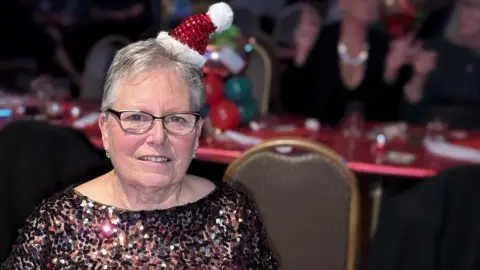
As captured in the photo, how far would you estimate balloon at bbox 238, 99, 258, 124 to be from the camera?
279 cm

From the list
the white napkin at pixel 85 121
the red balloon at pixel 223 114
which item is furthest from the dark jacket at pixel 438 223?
the white napkin at pixel 85 121

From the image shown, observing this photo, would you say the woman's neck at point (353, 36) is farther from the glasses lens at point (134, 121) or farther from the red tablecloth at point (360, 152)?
the glasses lens at point (134, 121)

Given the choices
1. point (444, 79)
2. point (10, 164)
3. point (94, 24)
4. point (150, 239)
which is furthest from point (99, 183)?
point (94, 24)

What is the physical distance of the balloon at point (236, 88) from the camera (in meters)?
2.71

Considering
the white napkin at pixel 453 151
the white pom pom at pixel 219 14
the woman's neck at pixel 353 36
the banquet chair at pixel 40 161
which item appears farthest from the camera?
the woman's neck at pixel 353 36

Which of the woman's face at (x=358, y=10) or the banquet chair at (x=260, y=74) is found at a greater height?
the woman's face at (x=358, y=10)

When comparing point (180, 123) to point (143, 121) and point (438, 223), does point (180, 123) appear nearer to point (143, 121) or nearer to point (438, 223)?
point (143, 121)

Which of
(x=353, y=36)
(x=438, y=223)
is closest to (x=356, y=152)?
(x=438, y=223)

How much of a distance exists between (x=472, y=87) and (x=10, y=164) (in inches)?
128

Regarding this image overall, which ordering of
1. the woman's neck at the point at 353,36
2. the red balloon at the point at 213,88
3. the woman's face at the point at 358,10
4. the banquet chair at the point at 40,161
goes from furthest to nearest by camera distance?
the woman's face at the point at 358,10 → the woman's neck at the point at 353,36 → the red balloon at the point at 213,88 → the banquet chair at the point at 40,161

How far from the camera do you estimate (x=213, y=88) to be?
103 inches

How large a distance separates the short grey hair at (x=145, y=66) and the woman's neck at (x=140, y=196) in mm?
190

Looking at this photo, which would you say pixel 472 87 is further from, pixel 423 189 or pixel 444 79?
pixel 423 189

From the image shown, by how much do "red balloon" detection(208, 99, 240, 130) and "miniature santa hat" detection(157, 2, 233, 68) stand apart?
126 centimetres
